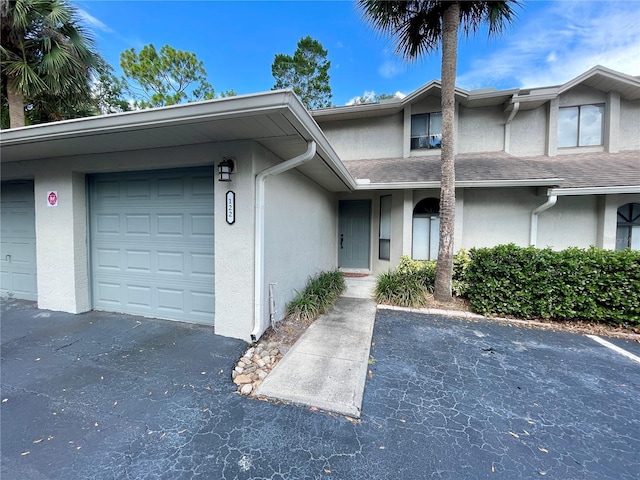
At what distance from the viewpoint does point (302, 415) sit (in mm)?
2342

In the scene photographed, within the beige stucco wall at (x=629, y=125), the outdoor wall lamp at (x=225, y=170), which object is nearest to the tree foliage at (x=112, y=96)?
the outdoor wall lamp at (x=225, y=170)

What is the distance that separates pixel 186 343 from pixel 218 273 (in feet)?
3.31

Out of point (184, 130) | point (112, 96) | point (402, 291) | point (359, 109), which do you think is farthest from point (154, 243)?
point (112, 96)

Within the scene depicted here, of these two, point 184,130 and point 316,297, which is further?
point 316,297

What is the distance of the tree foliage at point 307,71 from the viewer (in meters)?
17.6

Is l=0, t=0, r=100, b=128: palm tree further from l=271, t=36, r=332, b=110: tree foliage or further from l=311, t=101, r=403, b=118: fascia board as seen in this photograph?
l=271, t=36, r=332, b=110: tree foliage

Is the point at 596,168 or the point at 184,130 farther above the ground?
the point at 596,168

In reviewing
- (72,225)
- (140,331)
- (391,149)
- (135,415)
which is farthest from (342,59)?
(135,415)

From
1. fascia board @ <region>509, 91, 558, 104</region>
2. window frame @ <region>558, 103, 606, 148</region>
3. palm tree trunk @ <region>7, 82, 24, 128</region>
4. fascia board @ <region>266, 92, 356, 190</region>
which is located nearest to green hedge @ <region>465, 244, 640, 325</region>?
fascia board @ <region>266, 92, 356, 190</region>

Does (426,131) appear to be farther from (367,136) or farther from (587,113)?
(587,113)

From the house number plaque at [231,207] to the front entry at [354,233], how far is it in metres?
6.16

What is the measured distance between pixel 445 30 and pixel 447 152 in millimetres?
2481

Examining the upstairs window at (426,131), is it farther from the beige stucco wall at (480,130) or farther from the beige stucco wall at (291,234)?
the beige stucco wall at (291,234)

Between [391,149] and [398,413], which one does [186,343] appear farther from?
[391,149]
